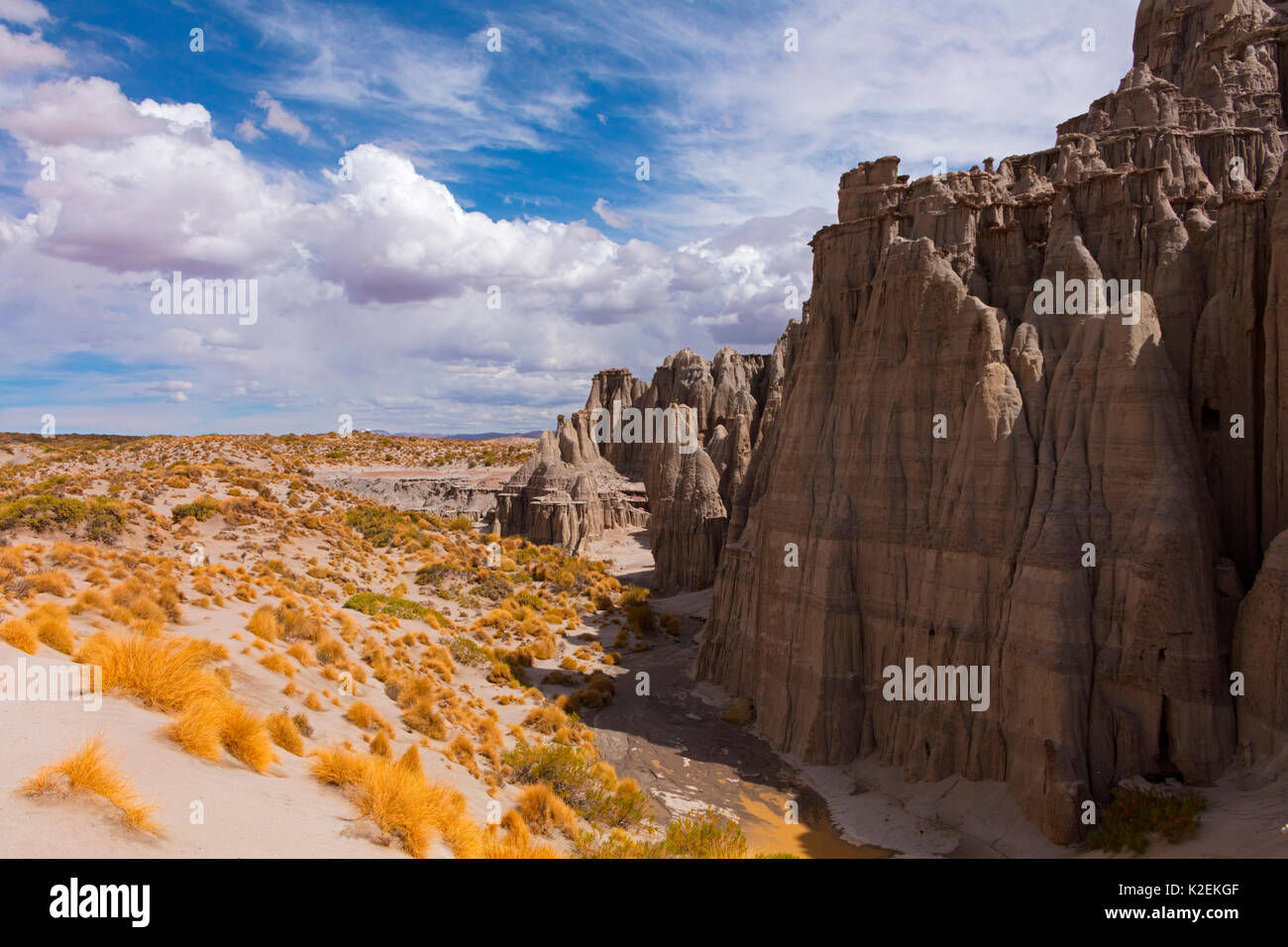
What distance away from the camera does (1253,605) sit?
612 inches

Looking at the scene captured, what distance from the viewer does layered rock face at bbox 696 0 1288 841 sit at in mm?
16375

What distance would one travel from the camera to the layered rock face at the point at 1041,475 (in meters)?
16.4

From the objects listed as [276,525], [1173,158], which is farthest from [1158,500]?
[276,525]

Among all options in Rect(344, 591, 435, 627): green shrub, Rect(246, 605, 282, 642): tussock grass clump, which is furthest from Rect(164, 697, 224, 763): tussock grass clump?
Rect(344, 591, 435, 627): green shrub

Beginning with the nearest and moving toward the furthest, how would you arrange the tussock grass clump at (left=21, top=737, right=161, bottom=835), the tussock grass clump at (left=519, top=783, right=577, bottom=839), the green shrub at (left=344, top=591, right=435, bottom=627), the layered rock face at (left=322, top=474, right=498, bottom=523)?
1. the tussock grass clump at (left=21, top=737, right=161, bottom=835)
2. the tussock grass clump at (left=519, top=783, right=577, bottom=839)
3. the green shrub at (left=344, top=591, right=435, bottom=627)
4. the layered rock face at (left=322, top=474, right=498, bottom=523)

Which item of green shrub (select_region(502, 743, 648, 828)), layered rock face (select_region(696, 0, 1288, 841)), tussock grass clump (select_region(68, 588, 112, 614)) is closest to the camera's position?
tussock grass clump (select_region(68, 588, 112, 614))

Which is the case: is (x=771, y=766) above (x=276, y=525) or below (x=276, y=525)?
below

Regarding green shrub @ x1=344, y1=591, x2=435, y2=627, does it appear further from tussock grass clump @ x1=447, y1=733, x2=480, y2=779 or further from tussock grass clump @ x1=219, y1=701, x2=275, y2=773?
tussock grass clump @ x1=219, y1=701, x2=275, y2=773

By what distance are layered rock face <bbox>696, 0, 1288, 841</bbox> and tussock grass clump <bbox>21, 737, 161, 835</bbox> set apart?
1791 centimetres

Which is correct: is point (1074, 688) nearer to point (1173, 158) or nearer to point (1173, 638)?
point (1173, 638)

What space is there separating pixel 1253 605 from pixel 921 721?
8410mm

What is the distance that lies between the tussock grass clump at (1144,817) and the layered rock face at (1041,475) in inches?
24.9

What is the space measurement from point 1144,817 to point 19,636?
22.8 m

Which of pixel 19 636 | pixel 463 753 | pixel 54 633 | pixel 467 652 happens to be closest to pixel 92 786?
pixel 19 636
